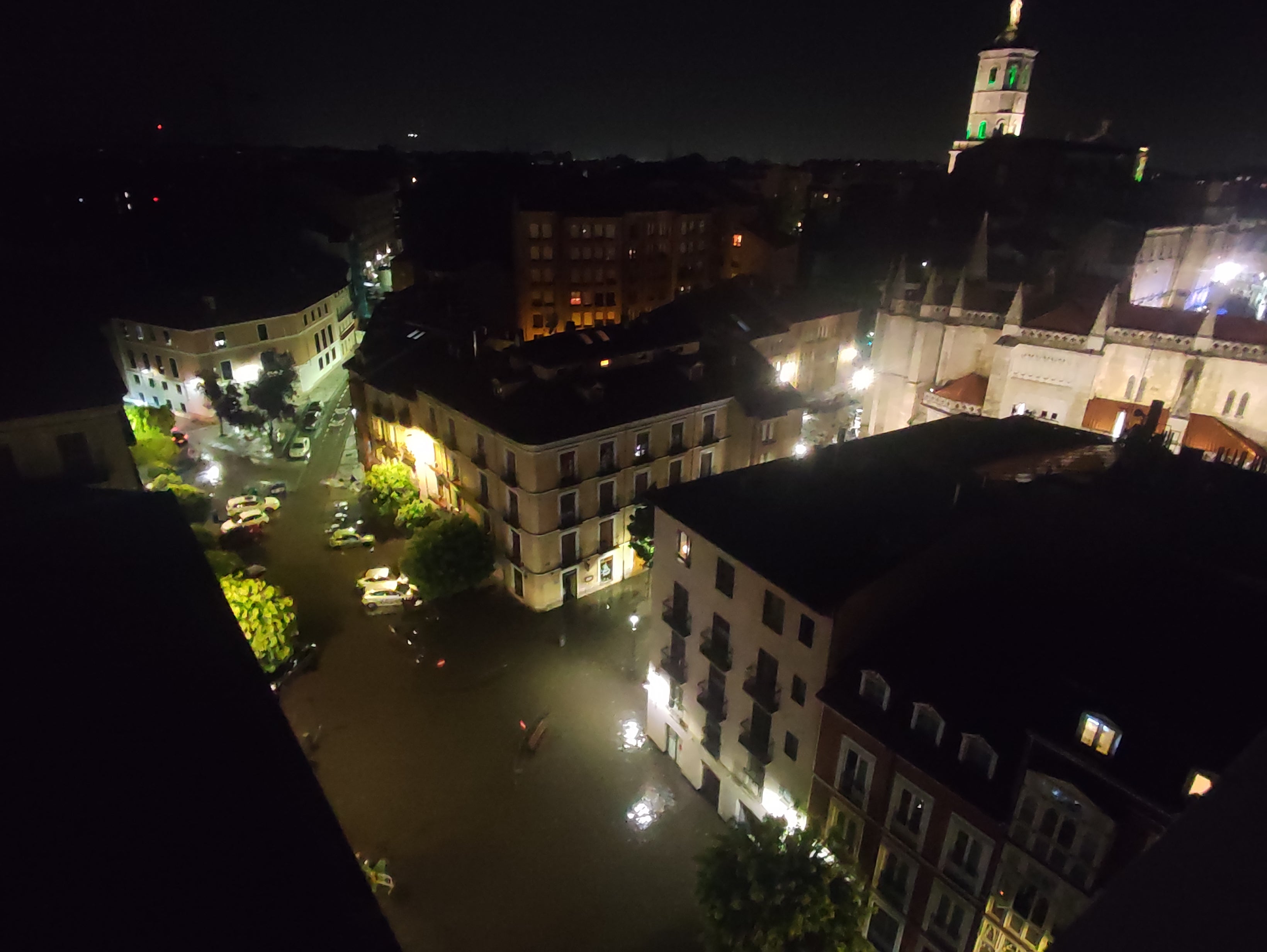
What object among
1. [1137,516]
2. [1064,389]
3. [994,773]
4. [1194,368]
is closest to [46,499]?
[994,773]

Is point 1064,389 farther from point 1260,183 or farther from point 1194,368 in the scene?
point 1260,183

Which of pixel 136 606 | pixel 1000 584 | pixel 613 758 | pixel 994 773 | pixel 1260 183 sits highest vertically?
pixel 1260 183

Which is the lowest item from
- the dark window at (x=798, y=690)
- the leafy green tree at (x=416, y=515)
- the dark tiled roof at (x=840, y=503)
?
the leafy green tree at (x=416, y=515)

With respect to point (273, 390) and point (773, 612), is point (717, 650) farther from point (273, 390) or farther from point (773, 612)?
point (273, 390)

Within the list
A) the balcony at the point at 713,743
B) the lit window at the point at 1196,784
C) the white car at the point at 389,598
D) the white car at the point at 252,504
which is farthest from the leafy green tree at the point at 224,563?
the lit window at the point at 1196,784

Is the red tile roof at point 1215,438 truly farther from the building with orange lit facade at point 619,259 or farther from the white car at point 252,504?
the white car at point 252,504

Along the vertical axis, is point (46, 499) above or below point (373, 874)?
above

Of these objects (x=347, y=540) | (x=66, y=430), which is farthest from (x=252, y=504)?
(x=66, y=430)

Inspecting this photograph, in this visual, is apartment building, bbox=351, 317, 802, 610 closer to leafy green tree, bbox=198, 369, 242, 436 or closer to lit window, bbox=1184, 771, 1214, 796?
leafy green tree, bbox=198, 369, 242, 436
